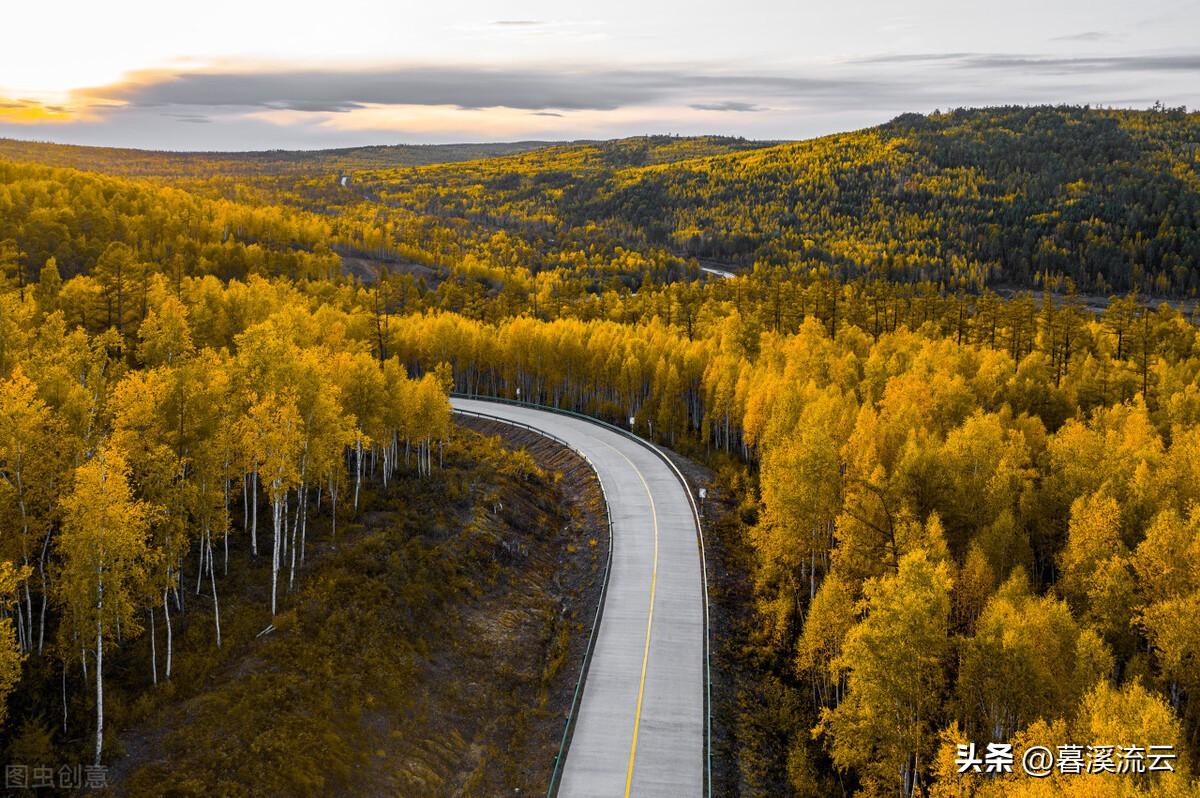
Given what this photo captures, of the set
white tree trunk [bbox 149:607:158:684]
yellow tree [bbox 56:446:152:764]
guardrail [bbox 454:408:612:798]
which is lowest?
guardrail [bbox 454:408:612:798]

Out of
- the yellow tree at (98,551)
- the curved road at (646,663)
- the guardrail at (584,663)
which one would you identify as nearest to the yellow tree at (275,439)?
the yellow tree at (98,551)

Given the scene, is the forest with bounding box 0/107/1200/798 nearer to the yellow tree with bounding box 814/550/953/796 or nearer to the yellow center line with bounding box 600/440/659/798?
the yellow tree with bounding box 814/550/953/796

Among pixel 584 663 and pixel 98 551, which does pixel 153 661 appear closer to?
pixel 98 551

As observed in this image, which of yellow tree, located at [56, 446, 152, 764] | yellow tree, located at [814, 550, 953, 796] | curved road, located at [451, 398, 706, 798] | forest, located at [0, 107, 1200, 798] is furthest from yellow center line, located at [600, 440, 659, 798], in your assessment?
yellow tree, located at [56, 446, 152, 764]

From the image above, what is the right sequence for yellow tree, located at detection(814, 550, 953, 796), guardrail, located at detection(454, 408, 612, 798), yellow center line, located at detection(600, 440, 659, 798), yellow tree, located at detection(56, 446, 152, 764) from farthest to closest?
guardrail, located at detection(454, 408, 612, 798), yellow center line, located at detection(600, 440, 659, 798), yellow tree, located at detection(814, 550, 953, 796), yellow tree, located at detection(56, 446, 152, 764)

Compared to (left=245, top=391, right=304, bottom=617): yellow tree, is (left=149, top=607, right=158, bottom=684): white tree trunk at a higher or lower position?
lower

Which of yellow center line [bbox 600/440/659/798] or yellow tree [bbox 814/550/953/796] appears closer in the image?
yellow tree [bbox 814/550/953/796]

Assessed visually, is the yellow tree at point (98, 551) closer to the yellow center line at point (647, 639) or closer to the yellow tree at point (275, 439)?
the yellow tree at point (275, 439)

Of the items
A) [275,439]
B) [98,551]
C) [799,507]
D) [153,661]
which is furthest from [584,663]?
[98,551]

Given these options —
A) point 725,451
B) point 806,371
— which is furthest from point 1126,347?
point 725,451
